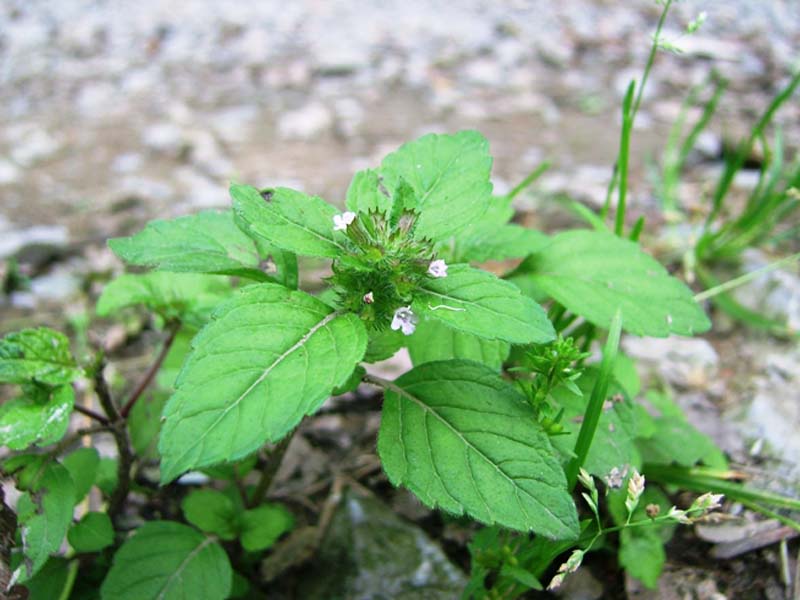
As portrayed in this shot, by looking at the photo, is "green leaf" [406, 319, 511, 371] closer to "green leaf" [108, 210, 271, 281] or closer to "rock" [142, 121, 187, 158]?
"green leaf" [108, 210, 271, 281]

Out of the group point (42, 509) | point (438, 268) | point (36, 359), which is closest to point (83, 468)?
point (42, 509)

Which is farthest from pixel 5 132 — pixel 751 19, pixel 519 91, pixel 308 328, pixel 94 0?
pixel 751 19

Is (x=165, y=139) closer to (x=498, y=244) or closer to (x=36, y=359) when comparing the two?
(x=36, y=359)

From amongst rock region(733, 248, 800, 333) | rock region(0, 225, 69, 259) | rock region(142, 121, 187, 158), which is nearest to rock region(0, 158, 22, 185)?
rock region(0, 225, 69, 259)

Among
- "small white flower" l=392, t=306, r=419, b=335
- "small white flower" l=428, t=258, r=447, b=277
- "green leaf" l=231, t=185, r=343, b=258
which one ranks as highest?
"green leaf" l=231, t=185, r=343, b=258

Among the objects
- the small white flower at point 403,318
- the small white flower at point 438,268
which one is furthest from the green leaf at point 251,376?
the small white flower at point 438,268

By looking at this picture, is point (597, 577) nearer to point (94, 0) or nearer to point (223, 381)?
point (223, 381)
